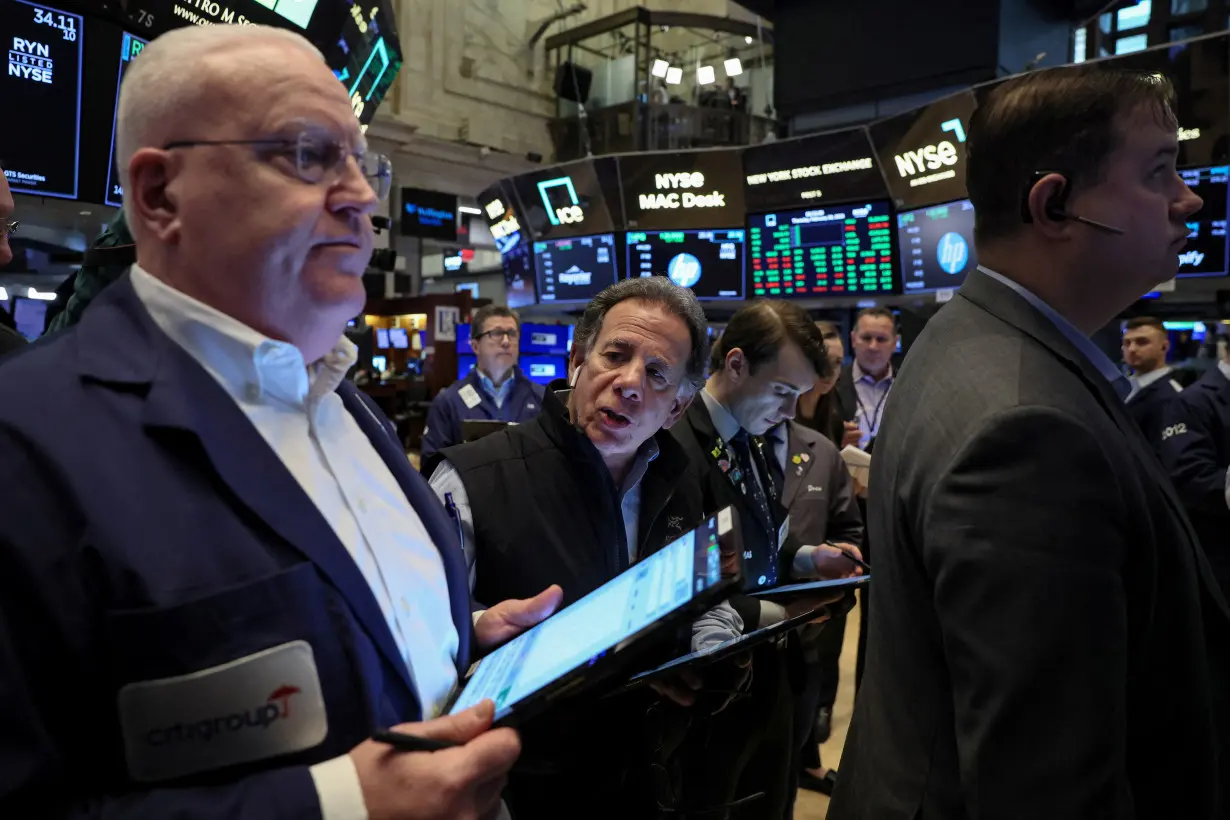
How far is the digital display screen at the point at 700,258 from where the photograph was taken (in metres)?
7.30

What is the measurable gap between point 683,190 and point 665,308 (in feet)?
19.5


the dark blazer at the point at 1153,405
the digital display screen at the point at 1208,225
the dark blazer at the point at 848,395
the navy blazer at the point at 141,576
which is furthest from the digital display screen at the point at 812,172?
the navy blazer at the point at 141,576

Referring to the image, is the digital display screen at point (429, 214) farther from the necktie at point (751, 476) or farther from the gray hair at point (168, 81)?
the gray hair at point (168, 81)

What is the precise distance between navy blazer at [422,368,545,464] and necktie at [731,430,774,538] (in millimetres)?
2373

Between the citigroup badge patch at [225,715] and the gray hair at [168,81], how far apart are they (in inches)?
22.0

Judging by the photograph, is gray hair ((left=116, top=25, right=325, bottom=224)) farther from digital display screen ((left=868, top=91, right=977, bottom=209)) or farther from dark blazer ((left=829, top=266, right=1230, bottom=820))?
digital display screen ((left=868, top=91, right=977, bottom=209))

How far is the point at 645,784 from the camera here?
1.49 m

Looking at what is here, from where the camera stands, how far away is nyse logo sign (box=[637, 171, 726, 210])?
23.9 feet

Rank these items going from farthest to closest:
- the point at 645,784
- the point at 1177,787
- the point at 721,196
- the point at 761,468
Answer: the point at 721,196 < the point at 761,468 < the point at 645,784 < the point at 1177,787

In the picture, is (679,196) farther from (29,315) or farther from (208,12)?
(29,315)

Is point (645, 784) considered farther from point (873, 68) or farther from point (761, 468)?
point (873, 68)

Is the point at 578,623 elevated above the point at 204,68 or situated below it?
below

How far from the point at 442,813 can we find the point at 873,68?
7159 millimetres

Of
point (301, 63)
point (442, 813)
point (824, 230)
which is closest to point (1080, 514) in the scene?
point (442, 813)
